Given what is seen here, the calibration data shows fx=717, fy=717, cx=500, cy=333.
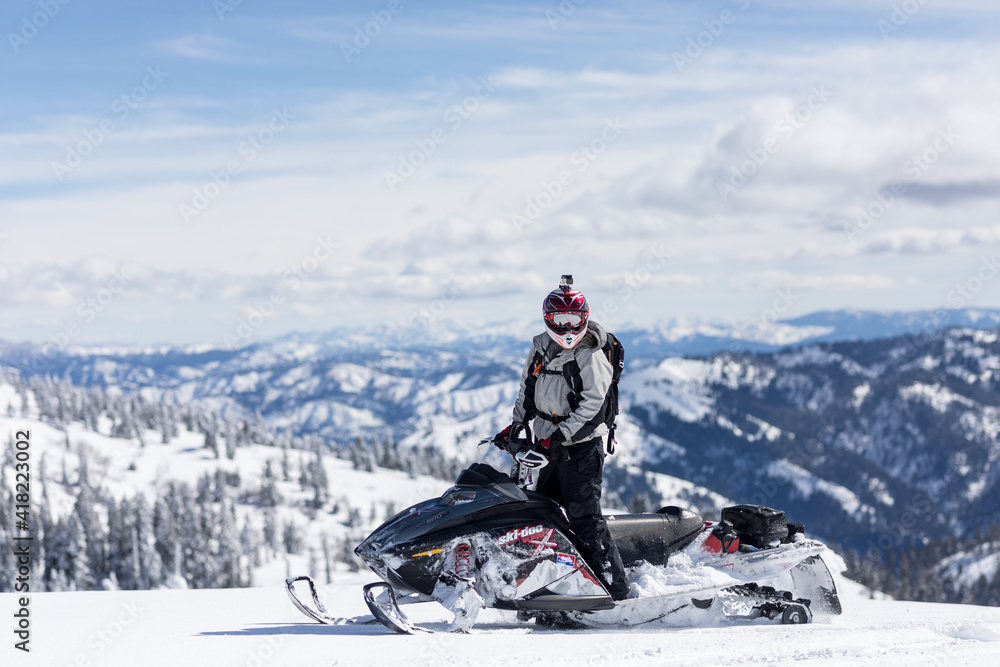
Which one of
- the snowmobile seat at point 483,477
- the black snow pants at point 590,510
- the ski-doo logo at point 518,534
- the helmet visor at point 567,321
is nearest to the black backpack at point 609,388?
the black snow pants at point 590,510

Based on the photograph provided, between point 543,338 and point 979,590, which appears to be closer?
point 543,338

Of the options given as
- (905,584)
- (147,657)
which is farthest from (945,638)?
(905,584)

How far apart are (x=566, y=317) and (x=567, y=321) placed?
4cm

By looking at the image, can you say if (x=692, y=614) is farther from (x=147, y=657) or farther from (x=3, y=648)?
(x=3, y=648)

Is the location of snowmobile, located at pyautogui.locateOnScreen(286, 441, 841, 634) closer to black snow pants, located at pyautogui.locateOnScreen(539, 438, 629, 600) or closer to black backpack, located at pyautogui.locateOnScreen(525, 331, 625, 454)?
black snow pants, located at pyautogui.locateOnScreen(539, 438, 629, 600)

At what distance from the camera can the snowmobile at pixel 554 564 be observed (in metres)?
6.77

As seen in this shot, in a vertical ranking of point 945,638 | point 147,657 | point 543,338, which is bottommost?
point 945,638

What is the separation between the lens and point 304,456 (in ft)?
502

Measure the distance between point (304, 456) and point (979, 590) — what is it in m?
126

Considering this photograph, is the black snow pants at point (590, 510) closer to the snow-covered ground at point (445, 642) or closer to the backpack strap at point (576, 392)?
the backpack strap at point (576, 392)

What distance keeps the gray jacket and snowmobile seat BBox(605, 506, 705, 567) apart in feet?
4.37

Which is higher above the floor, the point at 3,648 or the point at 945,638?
the point at 3,648

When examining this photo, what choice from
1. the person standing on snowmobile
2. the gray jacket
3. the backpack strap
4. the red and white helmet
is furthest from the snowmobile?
the red and white helmet

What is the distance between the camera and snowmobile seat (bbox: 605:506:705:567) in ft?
25.6
